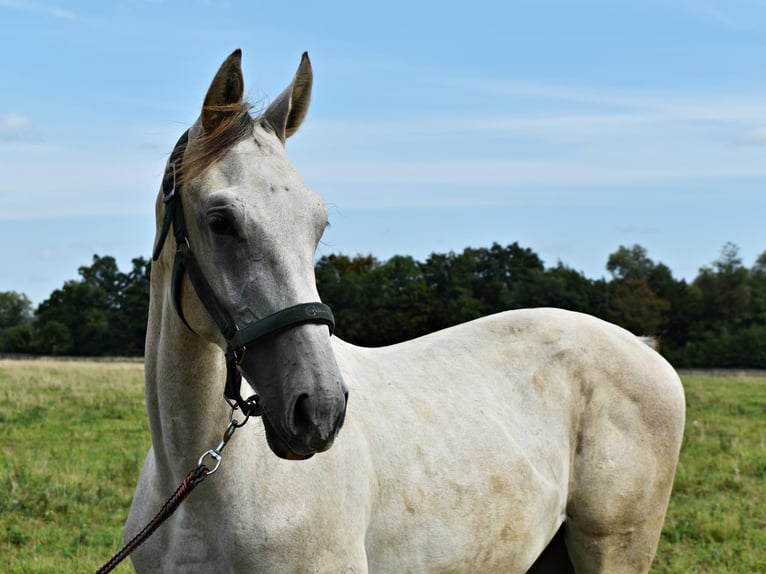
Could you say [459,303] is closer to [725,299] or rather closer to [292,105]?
[725,299]

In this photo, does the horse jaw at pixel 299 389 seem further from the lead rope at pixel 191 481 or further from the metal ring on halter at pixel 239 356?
the lead rope at pixel 191 481

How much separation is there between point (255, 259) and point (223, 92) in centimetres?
62

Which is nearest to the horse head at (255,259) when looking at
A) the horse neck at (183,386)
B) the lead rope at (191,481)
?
the horse neck at (183,386)

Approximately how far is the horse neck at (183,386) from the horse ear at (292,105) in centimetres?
66

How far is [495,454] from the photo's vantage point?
3850 millimetres

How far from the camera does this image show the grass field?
688 centimetres

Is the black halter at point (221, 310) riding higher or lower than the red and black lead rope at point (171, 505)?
higher

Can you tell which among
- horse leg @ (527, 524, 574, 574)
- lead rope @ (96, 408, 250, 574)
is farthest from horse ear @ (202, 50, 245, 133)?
horse leg @ (527, 524, 574, 574)

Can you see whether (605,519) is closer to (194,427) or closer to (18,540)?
(194,427)

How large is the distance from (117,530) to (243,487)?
5092mm

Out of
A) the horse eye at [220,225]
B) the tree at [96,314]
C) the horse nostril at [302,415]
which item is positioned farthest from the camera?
the tree at [96,314]

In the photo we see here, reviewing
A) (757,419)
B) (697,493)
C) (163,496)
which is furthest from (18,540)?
(757,419)

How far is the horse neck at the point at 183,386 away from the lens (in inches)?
115

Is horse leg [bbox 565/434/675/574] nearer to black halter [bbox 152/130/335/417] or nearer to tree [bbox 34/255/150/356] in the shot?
black halter [bbox 152/130/335/417]
